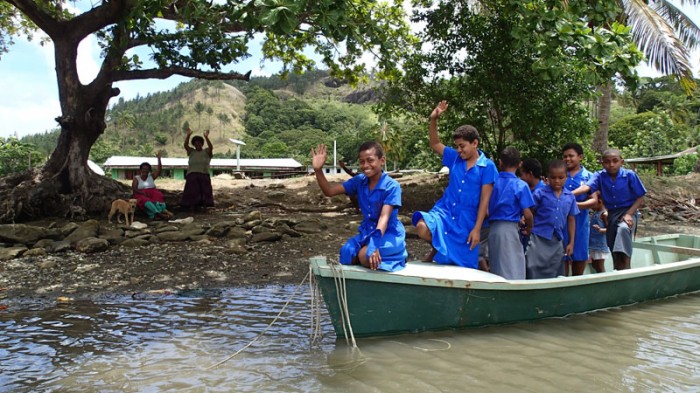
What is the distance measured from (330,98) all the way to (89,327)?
376ft

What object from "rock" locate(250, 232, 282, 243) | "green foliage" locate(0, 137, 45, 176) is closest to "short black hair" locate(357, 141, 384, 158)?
"rock" locate(250, 232, 282, 243)

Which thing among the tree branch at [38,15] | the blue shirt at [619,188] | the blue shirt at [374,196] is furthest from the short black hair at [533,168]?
the tree branch at [38,15]

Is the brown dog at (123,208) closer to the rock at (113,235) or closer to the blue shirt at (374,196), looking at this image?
the rock at (113,235)

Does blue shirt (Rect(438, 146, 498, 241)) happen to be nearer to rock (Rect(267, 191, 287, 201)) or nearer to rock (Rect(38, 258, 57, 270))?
rock (Rect(38, 258, 57, 270))

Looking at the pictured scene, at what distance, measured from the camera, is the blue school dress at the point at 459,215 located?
4883 mm

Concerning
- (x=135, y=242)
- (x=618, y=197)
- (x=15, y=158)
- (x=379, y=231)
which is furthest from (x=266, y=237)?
(x=15, y=158)

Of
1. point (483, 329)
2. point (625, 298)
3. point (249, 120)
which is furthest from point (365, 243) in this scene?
point (249, 120)

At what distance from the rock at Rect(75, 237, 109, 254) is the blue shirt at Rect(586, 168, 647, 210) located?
6.83m

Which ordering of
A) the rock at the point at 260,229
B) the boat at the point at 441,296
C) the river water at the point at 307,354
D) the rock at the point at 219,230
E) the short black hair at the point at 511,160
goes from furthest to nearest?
the rock at the point at 260,229
the rock at the point at 219,230
the short black hair at the point at 511,160
the boat at the point at 441,296
the river water at the point at 307,354

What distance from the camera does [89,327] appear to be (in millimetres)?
5051

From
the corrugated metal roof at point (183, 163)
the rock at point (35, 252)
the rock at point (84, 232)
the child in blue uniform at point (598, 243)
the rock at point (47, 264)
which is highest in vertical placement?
the corrugated metal roof at point (183, 163)

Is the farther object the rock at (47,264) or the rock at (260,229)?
the rock at (260,229)

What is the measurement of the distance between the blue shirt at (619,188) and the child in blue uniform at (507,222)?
1.74 m

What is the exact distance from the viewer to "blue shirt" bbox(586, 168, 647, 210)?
6.12m
